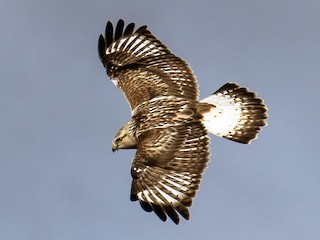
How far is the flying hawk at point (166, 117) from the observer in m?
12.1

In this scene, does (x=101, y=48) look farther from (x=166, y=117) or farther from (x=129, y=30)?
(x=166, y=117)

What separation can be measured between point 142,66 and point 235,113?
209 cm

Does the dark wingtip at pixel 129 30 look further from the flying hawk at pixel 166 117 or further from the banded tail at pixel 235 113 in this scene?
the banded tail at pixel 235 113

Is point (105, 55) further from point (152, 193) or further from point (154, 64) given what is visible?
point (152, 193)

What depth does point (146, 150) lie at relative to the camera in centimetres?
1237

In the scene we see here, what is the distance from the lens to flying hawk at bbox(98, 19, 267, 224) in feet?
39.8

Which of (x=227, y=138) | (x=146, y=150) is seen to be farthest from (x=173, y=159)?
(x=227, y=138)

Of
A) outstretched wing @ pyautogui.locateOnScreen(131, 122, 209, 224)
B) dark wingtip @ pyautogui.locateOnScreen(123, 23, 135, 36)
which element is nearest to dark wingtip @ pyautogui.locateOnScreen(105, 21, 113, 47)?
dark wingtip @ pyautogui.locateOnScreen(123, 23, 135, 36)

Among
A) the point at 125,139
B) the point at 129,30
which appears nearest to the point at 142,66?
the point at 129,30

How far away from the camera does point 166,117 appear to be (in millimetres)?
12773

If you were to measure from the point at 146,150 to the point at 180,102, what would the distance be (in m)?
1.29

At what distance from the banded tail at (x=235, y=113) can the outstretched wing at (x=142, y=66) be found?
22.4 inches

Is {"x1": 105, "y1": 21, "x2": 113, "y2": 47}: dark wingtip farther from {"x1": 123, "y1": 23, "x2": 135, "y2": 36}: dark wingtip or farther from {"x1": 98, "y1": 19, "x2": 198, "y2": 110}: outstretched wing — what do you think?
{"x1": 123, "y1": 23, "x2": 135, "y2": 36}: dark wingtip

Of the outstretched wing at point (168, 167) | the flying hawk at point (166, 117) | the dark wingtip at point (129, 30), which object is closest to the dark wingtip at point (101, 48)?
the flying hawk at point (166, 117)
